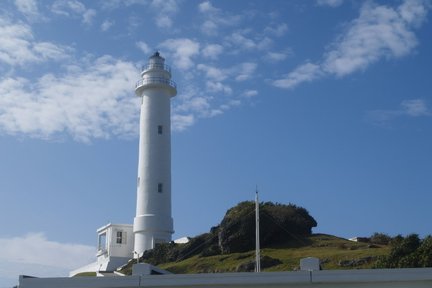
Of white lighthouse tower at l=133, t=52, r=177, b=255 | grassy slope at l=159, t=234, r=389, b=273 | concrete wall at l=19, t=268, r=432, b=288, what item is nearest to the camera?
concrete wall at l=19, t=268, r=432, b=288

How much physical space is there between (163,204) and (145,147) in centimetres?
436

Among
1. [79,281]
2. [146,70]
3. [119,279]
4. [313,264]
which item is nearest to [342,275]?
[313,264]

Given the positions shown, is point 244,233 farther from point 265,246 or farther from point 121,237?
point 121,237

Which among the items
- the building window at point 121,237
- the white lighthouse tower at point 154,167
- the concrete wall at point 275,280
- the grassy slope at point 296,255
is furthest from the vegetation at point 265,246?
the concrete wall at point 275,280

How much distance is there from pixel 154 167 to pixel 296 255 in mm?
14441

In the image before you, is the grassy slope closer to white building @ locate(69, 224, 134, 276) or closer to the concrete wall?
Result: white building @ locate(69, 224, 134, 276)

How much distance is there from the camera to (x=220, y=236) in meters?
44.7

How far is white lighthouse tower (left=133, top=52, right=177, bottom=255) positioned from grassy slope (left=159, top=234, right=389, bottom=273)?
227 inches

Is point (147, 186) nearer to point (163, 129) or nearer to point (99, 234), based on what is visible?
point (163, 129)

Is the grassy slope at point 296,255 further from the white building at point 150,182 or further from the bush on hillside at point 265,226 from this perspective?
the white building at point 150,182

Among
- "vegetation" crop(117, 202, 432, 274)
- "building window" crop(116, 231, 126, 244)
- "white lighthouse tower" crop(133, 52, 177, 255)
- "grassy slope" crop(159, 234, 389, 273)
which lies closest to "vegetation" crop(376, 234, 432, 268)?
"grassy slope" crop(159, 234, 389, 273)

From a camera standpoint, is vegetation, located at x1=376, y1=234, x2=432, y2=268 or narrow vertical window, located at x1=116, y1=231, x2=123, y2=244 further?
narrow vertical window, located at x1=116, y1=231, x2=123, y2=244

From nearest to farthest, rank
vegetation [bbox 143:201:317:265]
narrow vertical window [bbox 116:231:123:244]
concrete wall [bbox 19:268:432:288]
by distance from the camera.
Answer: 1. concrete wall [bbox 19:268:432:288]
2. vegetation [bbox 143:201:317:265]
3. narrow vertical window [bbox 116:231:123:244]

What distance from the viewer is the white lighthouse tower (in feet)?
159
